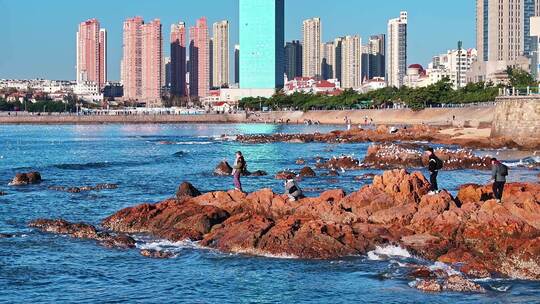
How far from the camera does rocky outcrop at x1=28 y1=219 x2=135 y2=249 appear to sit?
82.7 feet

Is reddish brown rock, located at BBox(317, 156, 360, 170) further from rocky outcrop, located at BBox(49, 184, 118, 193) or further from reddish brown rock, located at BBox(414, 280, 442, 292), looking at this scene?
reddish brown rock, located at BBox(414, 280, 442, 292)

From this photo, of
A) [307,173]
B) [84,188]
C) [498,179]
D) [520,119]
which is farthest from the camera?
[520,119]

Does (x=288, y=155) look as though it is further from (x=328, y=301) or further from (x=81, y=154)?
(x=328, y=301)

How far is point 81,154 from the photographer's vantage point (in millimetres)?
79750

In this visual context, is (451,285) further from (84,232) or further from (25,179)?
(25,179)

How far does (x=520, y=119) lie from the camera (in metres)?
69.9

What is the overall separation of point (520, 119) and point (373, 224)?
48.0m

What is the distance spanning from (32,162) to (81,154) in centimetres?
1123

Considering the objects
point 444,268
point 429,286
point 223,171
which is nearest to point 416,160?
point 223,171

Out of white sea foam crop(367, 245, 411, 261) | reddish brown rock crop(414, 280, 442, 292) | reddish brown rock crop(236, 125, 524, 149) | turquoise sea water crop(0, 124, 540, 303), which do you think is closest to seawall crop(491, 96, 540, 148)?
reddish brown rock crop(236, 125, 524, 149)

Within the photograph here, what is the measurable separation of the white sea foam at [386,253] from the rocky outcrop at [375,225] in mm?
171

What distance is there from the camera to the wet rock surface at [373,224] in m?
22.2

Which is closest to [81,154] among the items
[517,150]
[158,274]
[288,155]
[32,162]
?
[32,162]

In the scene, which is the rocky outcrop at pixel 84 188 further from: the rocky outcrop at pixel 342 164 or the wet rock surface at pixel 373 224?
the rocky outcrop at pixel 342 164
